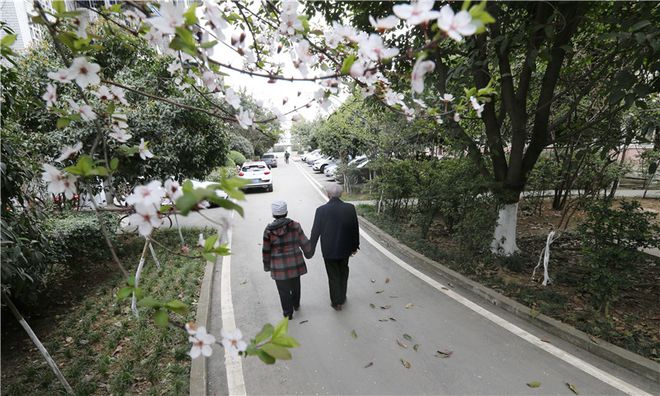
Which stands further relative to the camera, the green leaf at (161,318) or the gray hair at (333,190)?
the gray hair at (333,190)

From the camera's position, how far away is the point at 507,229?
5922 mm

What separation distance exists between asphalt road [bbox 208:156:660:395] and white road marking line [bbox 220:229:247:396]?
14 mm

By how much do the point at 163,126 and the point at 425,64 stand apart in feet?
22.1

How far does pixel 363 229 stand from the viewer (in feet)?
29.7

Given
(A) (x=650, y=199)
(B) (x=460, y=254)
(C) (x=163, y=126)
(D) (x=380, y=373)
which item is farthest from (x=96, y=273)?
(A) (x=650, y=199)

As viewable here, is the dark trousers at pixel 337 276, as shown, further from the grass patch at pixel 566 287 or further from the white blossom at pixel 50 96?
the white blossom at pixel 50 96

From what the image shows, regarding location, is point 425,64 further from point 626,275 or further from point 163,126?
point 163,126

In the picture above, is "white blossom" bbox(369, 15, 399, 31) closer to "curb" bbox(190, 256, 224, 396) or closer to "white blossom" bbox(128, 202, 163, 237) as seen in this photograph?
"white blossom" bbox(128, 202, 163, 237)

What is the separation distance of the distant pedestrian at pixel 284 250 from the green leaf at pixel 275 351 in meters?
2.92

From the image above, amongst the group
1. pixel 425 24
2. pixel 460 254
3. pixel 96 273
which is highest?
pixel 425 24

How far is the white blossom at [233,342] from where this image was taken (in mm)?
1410

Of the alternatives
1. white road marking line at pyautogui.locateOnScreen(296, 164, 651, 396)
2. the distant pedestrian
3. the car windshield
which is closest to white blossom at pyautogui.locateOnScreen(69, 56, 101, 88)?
the distant pedestrian

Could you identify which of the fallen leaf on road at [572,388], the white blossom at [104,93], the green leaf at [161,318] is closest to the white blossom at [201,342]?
the green leaf at [161,318]

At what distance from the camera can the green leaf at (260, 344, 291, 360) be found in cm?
125
